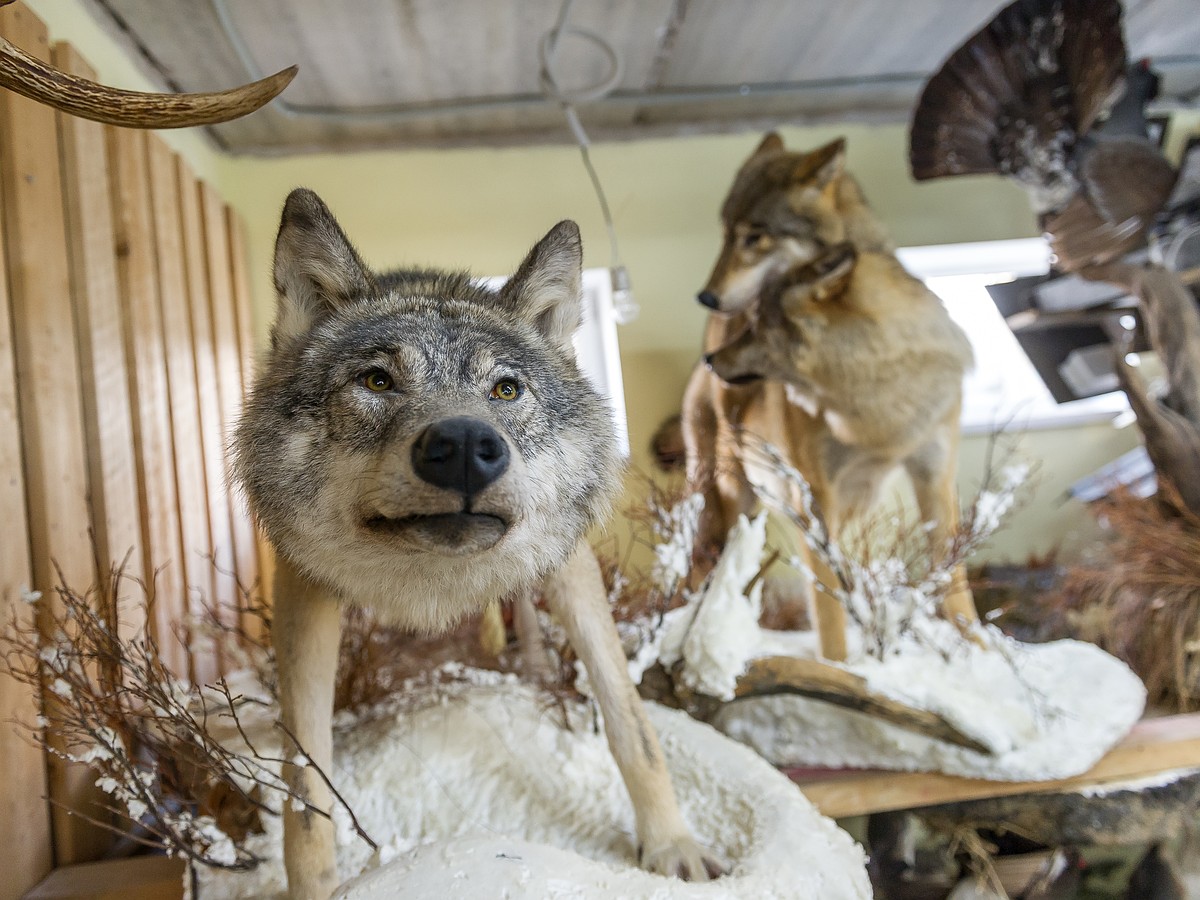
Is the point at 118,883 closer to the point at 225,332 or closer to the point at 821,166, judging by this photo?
the point at 225,332

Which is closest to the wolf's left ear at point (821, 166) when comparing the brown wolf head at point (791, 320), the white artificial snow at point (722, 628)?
the brown wolf head at point (791, 320)

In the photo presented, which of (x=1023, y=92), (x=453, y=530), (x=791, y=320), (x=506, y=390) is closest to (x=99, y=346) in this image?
(x=506, y=390)

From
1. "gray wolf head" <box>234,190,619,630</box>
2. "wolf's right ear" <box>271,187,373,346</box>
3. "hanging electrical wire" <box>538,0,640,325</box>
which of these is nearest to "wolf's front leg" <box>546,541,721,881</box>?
"gray wolf head" <box>234,190,619,630</box>

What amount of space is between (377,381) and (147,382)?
1.54 metres

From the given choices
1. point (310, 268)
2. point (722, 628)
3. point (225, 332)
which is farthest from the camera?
point (225, 332)

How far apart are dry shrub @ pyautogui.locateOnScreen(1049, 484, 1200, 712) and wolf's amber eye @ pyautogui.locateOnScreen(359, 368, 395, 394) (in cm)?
282

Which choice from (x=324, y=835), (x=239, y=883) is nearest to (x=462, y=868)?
(x=324, y=835)

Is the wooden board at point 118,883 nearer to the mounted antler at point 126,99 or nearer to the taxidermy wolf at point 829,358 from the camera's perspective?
the mounted antler at point 126,99

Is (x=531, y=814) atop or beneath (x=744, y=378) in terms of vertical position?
Result: beneath

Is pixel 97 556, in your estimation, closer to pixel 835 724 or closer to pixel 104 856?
pixel 104 856

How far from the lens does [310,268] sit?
1396 millimetres

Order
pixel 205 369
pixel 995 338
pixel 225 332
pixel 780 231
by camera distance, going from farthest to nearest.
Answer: pixel 995 338 < pixel 225 332 < pixel 205 369 < pixel 780 231

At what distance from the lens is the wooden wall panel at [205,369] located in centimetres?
283

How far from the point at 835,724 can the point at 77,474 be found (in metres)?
2.01
